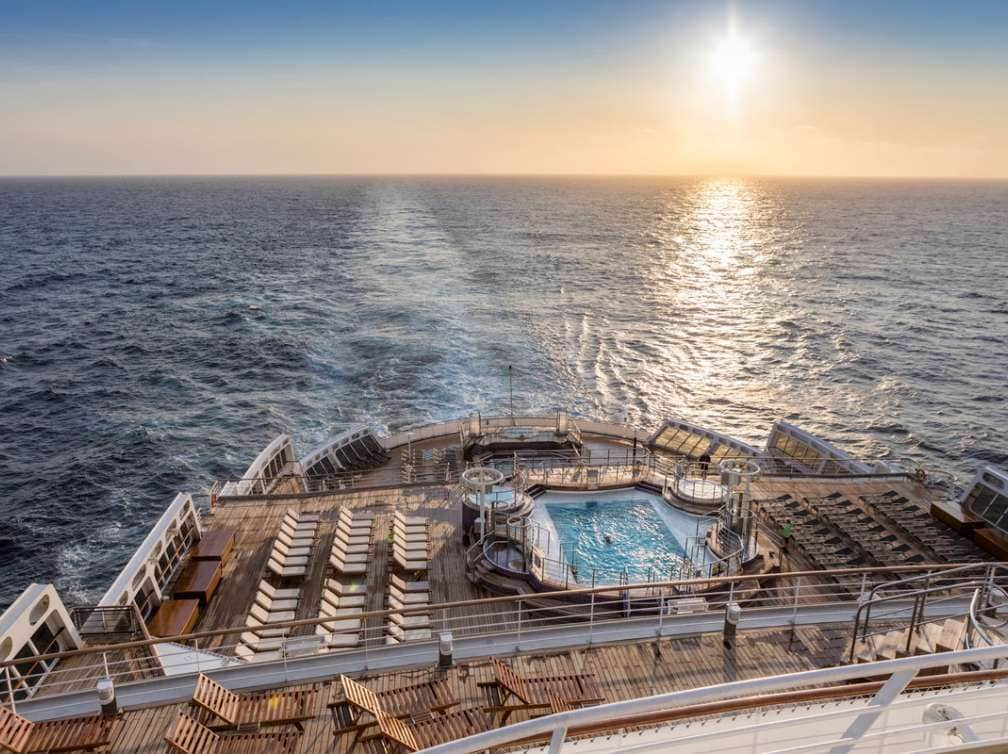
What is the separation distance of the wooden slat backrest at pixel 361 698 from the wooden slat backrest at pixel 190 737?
201 cm

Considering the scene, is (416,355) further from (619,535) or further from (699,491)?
(619,535)

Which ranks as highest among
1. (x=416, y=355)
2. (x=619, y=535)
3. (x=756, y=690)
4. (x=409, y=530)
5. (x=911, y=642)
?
(x=756, y=690)

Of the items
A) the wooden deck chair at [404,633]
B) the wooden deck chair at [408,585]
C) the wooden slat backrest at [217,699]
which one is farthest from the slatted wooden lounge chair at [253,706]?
the wooden deck chair at [408,585]

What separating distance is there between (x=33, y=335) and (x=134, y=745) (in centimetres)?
6959

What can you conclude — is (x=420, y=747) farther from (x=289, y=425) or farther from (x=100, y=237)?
(x=100, y=237)

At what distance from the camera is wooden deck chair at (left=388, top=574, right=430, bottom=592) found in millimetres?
18203

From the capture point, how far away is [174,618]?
56.0 feet

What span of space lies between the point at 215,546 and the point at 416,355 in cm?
3675

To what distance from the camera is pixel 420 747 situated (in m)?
9.39

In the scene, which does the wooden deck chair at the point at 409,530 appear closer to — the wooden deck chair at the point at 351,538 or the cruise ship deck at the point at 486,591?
the cruise ship deck at the point at 486,591

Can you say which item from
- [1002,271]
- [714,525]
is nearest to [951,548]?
[714,525]

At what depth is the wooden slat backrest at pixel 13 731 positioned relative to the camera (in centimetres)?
925

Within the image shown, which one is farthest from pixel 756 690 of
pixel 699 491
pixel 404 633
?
pixel 699 491

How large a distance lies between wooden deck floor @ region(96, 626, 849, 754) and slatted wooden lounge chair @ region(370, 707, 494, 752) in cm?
90
